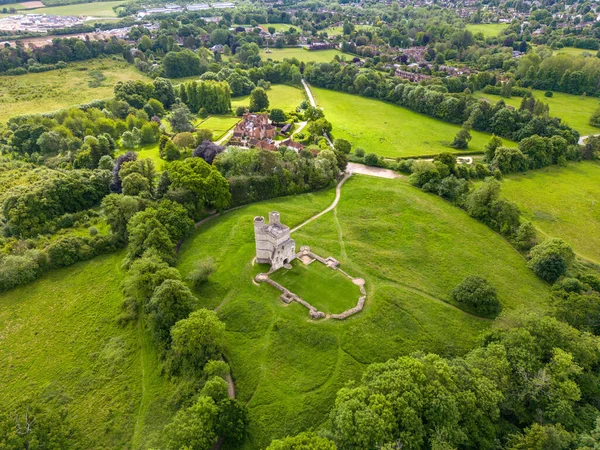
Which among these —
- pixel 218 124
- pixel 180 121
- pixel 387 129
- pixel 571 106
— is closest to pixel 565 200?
pixel 387 129

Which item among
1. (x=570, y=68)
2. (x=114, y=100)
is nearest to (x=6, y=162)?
(x=114, y=100)

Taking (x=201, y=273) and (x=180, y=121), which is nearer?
(x=201, y=273)

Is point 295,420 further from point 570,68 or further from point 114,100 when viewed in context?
point 570,68

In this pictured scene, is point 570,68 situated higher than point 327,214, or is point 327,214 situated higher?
point 570,68

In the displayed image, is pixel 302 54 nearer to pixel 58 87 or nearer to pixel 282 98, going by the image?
pixel 282 98

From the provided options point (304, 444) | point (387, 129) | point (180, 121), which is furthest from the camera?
point (387, 129)

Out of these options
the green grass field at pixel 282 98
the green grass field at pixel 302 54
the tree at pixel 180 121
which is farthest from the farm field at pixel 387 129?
the green grass field at pixel 302 54

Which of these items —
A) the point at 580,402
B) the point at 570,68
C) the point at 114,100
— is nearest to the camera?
the point at 580,402
